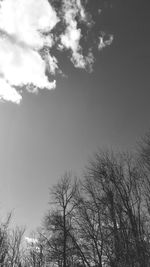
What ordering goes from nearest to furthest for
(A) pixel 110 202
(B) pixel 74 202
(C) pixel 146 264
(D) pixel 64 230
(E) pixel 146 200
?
(C) pixel 146 264 < (E) pixel 146 200 < (A) pixel 110 202 < (D) pixel 64 230 < (B) pixel 74 202

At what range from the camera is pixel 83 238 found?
16734 millimetres

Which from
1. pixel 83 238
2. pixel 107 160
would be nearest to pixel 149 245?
pixel 107 160

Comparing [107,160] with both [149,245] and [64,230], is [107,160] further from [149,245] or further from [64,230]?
[149,245]

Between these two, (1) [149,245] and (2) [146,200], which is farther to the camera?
(2) [146,200]

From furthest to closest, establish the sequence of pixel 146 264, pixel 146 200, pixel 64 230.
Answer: pixel 64 230 → pixel 146 200 → pixel 146 264

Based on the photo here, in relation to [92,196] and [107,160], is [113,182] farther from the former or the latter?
[92,196]

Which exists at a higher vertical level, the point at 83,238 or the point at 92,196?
the point at 92,196

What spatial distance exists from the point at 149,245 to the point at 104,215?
8763 mm

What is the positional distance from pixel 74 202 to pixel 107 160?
5826 mm

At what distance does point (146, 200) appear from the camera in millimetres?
12469

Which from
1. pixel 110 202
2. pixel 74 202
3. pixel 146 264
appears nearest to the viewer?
pixel 146 264

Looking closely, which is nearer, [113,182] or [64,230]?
[113,182]

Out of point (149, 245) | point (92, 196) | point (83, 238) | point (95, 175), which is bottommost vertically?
point (149, 245)

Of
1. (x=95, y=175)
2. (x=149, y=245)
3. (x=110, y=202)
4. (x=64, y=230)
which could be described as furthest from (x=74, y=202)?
(x=149, y=245)
